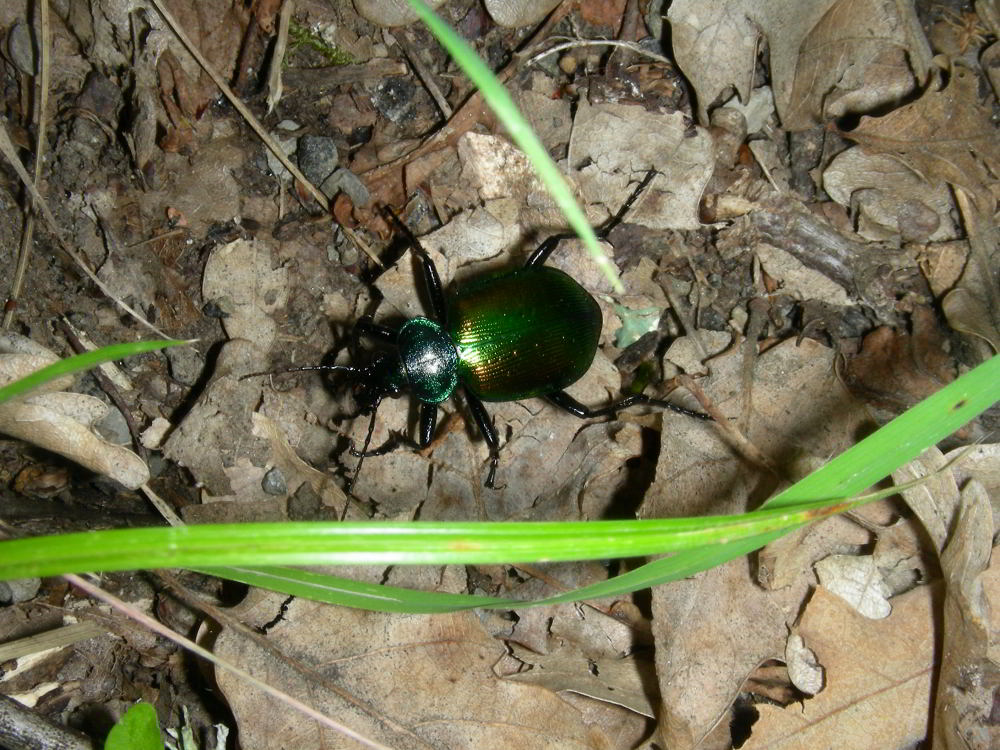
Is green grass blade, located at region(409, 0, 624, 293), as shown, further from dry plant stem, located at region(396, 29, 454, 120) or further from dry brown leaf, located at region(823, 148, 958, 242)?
dry brown leaf, located at region(823, 148, 958, 242)

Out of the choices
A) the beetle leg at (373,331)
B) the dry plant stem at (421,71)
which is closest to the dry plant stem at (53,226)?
the beetle leg at (373,331)

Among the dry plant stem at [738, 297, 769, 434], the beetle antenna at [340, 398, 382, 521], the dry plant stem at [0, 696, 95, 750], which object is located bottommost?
the dry plant stem at [738, 297, 769, 434]

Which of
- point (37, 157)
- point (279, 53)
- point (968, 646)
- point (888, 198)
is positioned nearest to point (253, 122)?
point (279, 53)

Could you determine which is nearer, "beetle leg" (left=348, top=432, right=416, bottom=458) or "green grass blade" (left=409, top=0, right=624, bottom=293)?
"green grass blade" (left=409, top=0, right=624, bottom=293)

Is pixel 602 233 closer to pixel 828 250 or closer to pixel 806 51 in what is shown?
pixel 828 250

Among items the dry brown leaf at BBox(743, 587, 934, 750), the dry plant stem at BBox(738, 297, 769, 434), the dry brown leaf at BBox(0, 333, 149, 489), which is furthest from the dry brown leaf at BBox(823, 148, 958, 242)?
the dry brown leaf at BBox(0, 333, 149, 489)

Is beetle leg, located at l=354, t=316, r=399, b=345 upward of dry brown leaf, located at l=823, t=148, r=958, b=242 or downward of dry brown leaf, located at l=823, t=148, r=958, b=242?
upward

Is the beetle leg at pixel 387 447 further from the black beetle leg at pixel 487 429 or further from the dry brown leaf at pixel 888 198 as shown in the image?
the dry brown leaf at pixel 888 198
